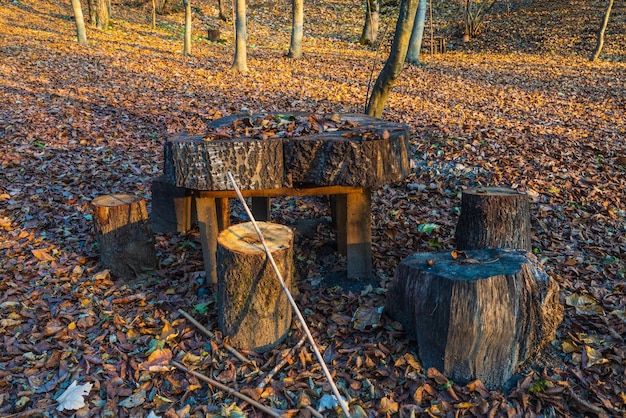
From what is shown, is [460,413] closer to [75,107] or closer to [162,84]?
[75,107]

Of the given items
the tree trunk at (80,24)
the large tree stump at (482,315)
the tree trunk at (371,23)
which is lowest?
the large tree stump at (482,315)

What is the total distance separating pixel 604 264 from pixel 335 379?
9.53ft

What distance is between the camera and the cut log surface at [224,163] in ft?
12.0

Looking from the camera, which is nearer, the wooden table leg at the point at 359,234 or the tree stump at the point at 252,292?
the tree stump at the point at 252,292

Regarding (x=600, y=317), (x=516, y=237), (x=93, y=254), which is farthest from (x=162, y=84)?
(x=600, y=317)

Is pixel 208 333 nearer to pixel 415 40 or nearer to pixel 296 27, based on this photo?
pixel 296 27

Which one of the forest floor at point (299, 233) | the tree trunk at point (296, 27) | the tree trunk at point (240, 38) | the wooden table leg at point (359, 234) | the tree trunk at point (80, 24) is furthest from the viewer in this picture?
the tree trunk at point (296, 27)

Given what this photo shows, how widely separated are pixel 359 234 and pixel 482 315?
1479 mm

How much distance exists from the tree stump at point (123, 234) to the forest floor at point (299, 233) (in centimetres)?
17

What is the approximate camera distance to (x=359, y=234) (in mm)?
4164

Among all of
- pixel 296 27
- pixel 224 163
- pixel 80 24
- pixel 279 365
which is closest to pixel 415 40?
pixel 296 27

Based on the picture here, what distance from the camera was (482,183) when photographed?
602 cm

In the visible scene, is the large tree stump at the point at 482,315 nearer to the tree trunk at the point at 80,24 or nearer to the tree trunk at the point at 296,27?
the tree trunk at the point at 296,27

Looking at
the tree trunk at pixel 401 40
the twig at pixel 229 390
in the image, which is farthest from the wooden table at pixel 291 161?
the tree trunk at pixel 401 40
